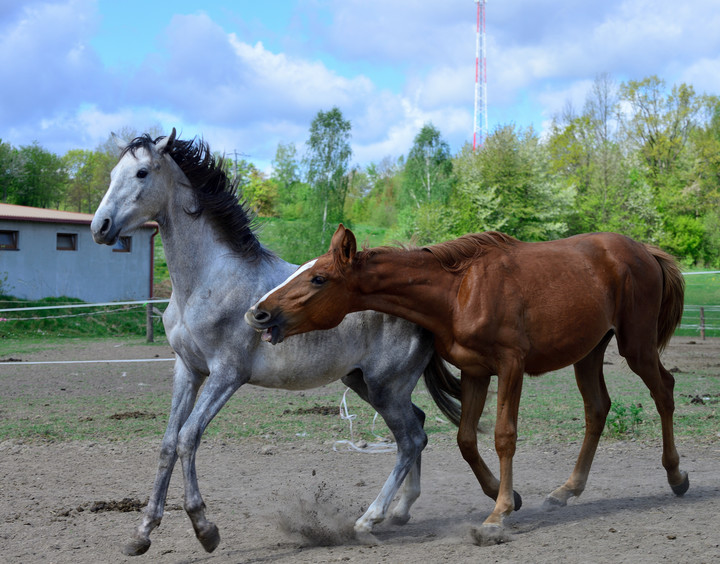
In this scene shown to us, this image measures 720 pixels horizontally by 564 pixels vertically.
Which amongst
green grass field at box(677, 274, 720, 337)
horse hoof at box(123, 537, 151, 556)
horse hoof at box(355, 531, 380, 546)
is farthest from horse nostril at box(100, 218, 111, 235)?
green grass field at box(677, 274, 720, 337)

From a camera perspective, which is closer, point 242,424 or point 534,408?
point 242,424

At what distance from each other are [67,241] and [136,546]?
2519 cm

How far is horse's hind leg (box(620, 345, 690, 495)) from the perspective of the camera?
505 centimetres

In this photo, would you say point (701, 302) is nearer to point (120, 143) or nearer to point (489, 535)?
point (489, 535)

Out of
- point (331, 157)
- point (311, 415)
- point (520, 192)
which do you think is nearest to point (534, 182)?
point (520, 192)

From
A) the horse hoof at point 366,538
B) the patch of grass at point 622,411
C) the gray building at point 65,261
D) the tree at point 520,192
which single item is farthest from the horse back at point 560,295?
the tree at point 520,192

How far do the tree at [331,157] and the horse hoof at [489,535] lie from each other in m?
33.4

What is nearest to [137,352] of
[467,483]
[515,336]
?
[467,483]

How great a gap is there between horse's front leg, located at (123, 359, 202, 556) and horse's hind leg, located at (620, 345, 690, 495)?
119 inches

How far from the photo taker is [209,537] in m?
4.09

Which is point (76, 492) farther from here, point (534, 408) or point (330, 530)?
point (534, 408)

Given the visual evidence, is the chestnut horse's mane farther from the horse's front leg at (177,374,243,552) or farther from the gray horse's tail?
the horse's front leg at (177,374,243,552)

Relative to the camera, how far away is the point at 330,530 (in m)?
4.46

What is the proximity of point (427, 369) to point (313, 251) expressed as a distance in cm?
2996
